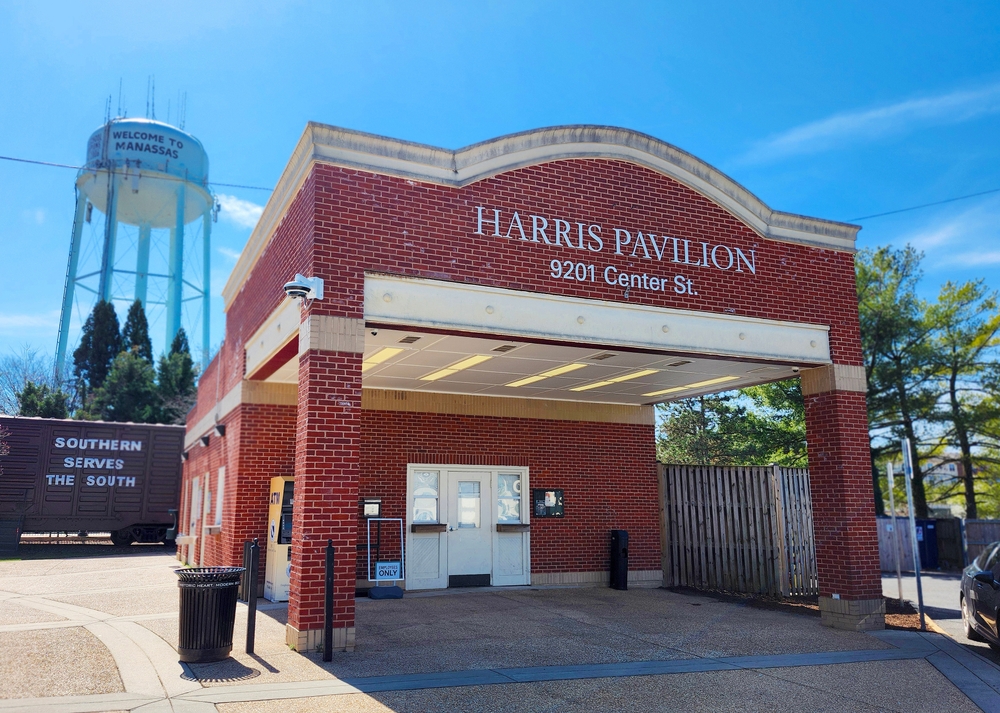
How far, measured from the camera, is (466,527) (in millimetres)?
15305

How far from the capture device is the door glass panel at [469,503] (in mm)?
15359

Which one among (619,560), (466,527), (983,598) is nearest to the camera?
(983,598)

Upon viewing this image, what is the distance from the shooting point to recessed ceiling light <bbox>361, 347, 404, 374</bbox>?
11.5 meters

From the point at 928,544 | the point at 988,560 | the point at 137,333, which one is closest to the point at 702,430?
the point at 928,544

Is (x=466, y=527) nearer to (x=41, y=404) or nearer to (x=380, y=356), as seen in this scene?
(x=380, y=356)

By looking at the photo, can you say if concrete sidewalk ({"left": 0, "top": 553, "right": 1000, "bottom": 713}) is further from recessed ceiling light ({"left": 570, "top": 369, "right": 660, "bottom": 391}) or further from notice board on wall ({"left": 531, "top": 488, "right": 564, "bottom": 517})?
recessed ceiling light ({"left": 570, "top": 369, "right": 660, "bottom": 391})

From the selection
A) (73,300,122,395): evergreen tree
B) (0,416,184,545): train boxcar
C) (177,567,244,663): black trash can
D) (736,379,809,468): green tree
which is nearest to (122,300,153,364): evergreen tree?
(73,300,122,395): evergreen tree

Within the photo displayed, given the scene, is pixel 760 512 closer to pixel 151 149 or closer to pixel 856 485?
pixel 856 485

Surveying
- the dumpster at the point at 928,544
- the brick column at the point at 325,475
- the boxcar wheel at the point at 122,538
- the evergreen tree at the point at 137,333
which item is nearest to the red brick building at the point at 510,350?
→ the brick column at the point at 325,475

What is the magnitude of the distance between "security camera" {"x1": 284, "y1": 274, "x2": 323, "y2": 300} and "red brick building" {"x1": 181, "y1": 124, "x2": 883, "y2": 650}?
0.20 m

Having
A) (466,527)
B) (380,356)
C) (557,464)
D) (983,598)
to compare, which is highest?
(380,356)

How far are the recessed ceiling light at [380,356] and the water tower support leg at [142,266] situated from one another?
47186 millimetres

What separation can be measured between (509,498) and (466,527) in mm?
1090

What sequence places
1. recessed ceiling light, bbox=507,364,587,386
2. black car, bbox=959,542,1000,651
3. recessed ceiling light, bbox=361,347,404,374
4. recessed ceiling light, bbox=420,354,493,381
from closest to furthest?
1. black car, bbox=959,542,1000,651
2. recessed ceiling light, bbox=361,347,404,374
3. recessed ceiling light, bbox=420,354,493,381
4. recessed ceiling light, bbox=507,364,587,386
